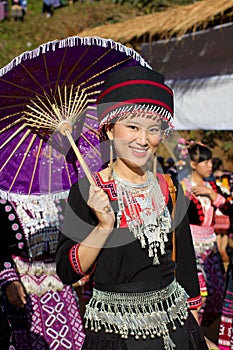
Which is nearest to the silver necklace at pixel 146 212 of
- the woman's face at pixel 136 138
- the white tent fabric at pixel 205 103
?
the woman's face at pixel 136 138

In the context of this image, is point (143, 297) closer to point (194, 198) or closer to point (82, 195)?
point (82, 195)

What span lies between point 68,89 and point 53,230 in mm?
1084

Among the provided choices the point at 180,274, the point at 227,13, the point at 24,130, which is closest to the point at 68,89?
the point at 24,130

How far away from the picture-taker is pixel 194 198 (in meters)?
5.10

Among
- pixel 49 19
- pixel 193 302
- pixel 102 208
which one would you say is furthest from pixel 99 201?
pixel 49 19

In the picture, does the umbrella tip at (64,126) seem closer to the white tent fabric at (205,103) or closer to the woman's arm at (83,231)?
the woman's arm at (83,231)

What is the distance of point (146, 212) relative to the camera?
2.26 meters

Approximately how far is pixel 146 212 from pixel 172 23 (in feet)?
12.3

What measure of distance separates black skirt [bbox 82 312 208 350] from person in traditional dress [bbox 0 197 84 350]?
4.08ft

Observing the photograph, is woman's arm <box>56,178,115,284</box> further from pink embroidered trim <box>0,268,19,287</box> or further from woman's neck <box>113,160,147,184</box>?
pink embroidered trim <box>0,268,19,287</box>

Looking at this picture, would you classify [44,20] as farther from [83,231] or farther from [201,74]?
[83,231]

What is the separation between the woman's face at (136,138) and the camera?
218cm

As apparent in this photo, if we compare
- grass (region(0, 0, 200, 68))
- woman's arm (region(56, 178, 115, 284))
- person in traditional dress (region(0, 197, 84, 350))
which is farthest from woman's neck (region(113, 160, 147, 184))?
grass (region(0, 0, 200, 68))

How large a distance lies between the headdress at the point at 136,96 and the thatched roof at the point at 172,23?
2.11 meters
